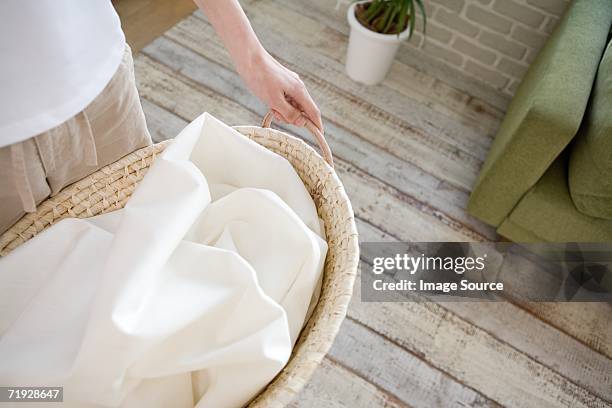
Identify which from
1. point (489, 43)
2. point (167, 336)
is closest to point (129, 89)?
point (167, 336)

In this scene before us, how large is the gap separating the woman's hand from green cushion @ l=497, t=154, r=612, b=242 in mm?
833

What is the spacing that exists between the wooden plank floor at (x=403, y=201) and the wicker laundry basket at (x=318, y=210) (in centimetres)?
58

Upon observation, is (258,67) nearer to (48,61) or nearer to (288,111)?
(288,111)

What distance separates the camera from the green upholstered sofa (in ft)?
4.11

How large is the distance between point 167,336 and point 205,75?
4.64ft

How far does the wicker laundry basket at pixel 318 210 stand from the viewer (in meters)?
0.68

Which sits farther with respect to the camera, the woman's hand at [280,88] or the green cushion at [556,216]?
the green cushion at [556,216]

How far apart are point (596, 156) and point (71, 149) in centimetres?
118

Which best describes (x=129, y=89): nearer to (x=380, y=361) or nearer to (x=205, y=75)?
(x=380, y=361)

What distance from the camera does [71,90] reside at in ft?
2.15

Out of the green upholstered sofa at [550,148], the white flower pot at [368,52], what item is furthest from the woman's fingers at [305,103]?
the white flower pot at [368,52]

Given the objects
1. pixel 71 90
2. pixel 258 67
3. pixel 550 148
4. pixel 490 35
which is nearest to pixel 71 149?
pixel 71 90

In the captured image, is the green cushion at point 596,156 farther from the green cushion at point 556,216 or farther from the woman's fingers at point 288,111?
the woman's fingers at point 288,111

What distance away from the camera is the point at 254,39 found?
2.74 feet
